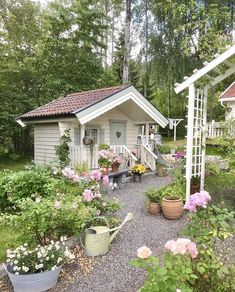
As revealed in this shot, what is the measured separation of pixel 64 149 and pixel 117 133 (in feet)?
8.25

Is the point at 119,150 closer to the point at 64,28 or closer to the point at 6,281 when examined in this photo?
the point at 6,281

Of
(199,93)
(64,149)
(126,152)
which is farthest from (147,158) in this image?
(199,93)

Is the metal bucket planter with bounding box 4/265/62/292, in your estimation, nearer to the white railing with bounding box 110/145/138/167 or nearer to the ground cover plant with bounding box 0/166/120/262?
the ground cover plant with bounding box 0/166/120/262

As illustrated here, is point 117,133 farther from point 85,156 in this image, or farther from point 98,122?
point 85,156

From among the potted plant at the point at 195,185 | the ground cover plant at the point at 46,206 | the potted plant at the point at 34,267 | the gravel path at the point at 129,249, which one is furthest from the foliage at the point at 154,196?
the potted plant at the point at 34,267

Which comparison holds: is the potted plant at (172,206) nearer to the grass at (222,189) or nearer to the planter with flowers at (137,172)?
the grass at (222,189)

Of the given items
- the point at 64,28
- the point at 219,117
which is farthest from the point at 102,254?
the point at 219,117

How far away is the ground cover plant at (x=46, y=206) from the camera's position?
3807 millimetres

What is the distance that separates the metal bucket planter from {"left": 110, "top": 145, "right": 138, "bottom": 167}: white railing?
7061 millimetres

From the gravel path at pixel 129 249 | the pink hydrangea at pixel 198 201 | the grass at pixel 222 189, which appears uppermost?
the pink hydrangea at pixel 198 201

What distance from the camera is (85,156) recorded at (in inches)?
345

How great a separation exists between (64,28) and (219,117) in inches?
674

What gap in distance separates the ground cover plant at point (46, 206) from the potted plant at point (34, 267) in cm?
40

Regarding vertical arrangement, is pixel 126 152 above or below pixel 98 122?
below
